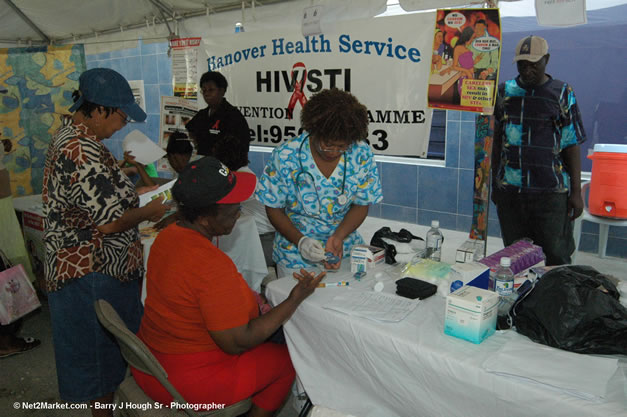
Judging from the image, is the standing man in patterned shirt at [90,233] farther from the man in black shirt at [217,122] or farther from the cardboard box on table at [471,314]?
the man in black shirt at [217,122]

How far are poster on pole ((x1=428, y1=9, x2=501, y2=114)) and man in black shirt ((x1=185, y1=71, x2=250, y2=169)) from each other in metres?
1.58

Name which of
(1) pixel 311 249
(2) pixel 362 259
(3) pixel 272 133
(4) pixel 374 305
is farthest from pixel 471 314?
(3) pixel 272 133

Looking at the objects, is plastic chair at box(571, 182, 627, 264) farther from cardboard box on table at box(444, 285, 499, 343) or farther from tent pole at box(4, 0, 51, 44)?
tent pole at box(4, 0, 51, 44)

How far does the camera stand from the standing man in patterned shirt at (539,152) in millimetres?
2568

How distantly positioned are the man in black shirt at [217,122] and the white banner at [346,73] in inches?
10.3

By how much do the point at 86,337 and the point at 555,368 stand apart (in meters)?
1.77

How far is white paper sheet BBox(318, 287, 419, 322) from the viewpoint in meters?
1.54

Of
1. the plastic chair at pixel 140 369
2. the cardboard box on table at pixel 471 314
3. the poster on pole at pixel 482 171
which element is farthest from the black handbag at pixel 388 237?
the plastic chair at pixel 140 369

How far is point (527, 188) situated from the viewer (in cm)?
268

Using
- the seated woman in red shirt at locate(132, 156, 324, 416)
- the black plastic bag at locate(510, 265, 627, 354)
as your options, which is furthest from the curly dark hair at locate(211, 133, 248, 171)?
the black plastic bag at locate(510, 265, 627, 354)

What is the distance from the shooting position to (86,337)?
192 cm

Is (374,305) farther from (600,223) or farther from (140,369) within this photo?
(600,223)

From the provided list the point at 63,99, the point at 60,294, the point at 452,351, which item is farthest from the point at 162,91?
the point at 452,351

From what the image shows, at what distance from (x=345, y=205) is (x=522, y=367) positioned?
3.45 ft
